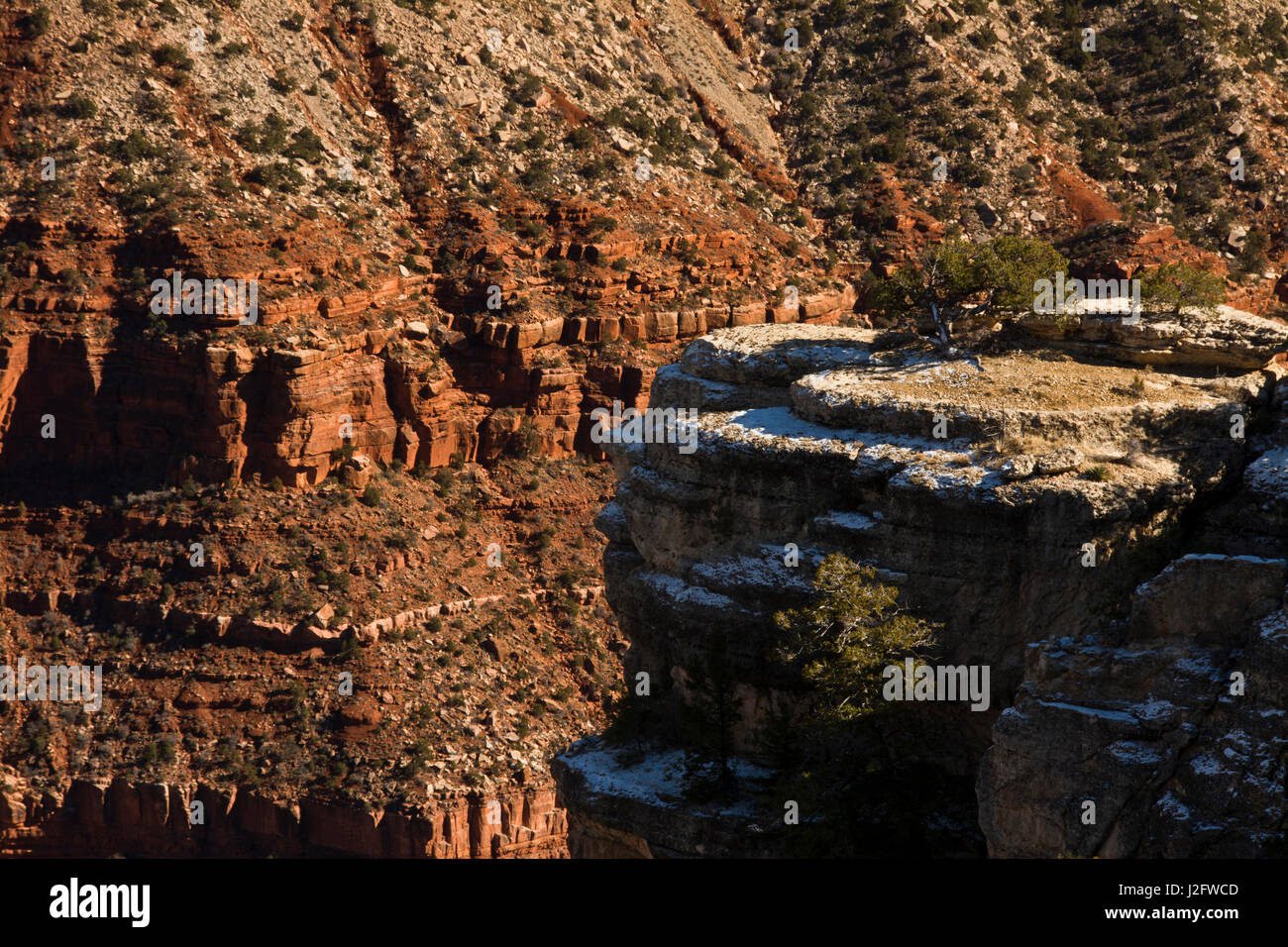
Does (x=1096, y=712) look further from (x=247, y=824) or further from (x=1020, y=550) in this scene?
(x=247, y=824)

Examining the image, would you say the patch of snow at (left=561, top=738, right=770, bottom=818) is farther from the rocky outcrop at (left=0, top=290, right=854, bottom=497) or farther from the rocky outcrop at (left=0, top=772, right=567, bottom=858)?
the rocky outcrop at (left=0, top=290, right=854, bottom=497)

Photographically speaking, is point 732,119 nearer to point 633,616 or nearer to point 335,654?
point 335,654

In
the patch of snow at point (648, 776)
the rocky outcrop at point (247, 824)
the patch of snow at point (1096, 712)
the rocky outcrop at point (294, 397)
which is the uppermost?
the rocky outcrop at point (294, 397)

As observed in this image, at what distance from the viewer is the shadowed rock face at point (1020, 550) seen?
143 feet

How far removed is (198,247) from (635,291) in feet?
70.1

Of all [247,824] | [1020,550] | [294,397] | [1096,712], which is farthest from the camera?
[294,397]

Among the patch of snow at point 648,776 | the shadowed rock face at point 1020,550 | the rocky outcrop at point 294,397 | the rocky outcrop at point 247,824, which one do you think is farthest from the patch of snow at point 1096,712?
the rocky outcrop at point 294,397

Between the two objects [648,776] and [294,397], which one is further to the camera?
[294,397]

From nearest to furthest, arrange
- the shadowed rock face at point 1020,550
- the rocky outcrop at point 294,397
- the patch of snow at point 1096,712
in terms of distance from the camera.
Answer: the shadowed rock face at point 1020,550
the patch of snow at point 1096,712
the rocky outcrop at point 294,397

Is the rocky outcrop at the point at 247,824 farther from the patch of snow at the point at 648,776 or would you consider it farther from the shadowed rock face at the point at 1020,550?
the shadowed rock face at the point at 1020,550

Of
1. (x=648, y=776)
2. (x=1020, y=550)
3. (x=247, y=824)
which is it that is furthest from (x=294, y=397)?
(x=1020, y=550)

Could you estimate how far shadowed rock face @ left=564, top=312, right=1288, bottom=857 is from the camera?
4362 centimetres

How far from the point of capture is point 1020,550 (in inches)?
1989

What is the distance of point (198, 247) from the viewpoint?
85312 millimetres
